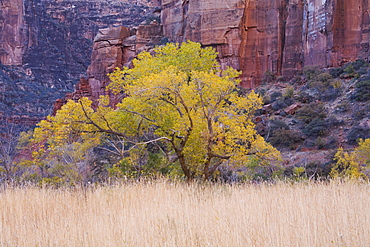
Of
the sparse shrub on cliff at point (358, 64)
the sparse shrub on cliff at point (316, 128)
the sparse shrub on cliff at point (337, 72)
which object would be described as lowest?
the sparse shrub on cliff at point (316, 128)

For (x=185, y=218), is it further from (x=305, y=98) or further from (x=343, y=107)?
(x=305, y=98)

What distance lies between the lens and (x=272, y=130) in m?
28.2

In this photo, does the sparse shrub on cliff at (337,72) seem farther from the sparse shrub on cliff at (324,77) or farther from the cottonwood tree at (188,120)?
the cottonwood tree at (188,120)

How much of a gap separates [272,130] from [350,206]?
23.4 m

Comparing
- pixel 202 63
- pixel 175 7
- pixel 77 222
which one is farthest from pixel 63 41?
pixel 77 222

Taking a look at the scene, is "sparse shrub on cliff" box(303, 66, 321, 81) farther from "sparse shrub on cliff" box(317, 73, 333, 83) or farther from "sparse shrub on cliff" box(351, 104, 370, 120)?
"sparse shrub on cliff" box(351, 104, 370, 120)

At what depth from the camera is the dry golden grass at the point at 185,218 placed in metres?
4.09

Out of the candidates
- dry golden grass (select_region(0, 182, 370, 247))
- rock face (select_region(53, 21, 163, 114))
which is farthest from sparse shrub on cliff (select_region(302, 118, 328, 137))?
rock face (select_region(53, 21, 163, 114))

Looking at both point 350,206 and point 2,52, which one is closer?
point 350,206

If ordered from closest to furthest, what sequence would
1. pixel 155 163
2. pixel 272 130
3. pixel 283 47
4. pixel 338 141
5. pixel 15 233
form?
pixel 15 233, pixel 155 163, pixel 338 141, pixel 272 130, pixel 283 47

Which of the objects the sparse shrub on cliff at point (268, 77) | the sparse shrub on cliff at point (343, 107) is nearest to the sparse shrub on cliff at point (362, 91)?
the sparse shrub on cliff at point (343, 107)

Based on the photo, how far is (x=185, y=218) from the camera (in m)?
5.06

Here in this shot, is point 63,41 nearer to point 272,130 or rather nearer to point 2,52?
point 2,52

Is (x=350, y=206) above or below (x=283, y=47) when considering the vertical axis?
below
